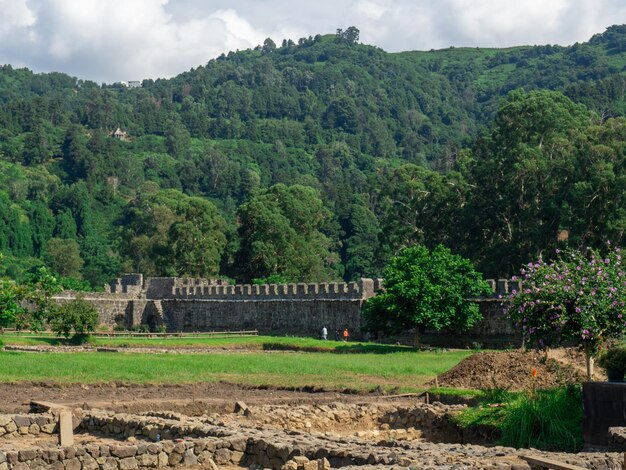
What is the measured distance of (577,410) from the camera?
21.9 meters

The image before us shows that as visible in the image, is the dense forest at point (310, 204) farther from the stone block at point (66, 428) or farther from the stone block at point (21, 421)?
the stone block at point (66, 428)

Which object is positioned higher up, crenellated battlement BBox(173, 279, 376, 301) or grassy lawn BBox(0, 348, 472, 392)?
crenellated battlement BBox(173, 279, 376, 301)

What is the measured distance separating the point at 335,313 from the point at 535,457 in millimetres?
46310

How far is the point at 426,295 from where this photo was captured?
4806 centimetres

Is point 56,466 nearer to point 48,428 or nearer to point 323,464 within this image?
point 323,464

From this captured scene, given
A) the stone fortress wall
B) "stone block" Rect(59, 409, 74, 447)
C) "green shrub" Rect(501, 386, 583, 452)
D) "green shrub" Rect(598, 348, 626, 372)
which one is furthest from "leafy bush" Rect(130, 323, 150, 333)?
"green shrub" Rect(598, 348, 626, 372)

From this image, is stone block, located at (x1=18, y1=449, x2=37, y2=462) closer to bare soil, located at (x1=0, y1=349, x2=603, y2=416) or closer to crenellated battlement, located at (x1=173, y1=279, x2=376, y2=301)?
bare soil, located at (x1=0, y1=349, x2=603, y2=416)

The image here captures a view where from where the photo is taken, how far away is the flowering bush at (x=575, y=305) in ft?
78.2

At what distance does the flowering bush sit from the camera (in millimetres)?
23828

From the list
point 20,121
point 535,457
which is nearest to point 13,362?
point 535,457

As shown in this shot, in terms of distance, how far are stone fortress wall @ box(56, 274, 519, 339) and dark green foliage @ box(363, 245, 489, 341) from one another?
1.60 meters

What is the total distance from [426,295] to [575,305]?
24005mm

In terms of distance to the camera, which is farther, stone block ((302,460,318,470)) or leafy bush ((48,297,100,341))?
leafy bush ((48,297,100,341))

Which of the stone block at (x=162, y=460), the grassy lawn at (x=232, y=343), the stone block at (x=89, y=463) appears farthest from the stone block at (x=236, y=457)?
the grassy lawn at (x=232, y=343)
